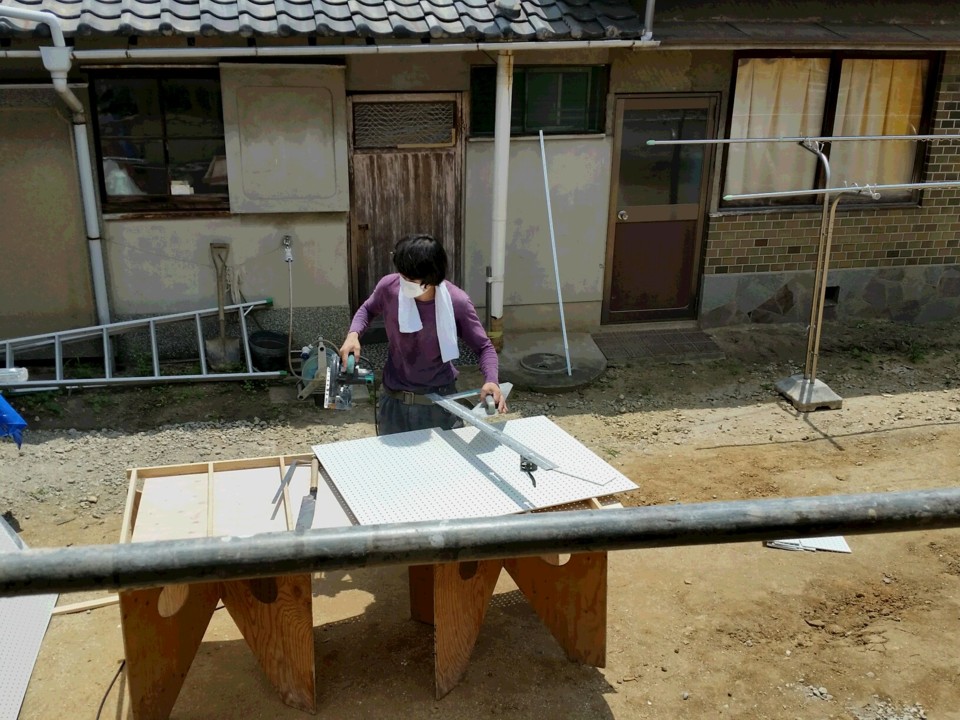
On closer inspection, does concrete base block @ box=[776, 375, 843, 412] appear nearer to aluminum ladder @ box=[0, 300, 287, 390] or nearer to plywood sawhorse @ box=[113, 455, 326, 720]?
aluminum ladder @ box=[0, 300, 287, 390]

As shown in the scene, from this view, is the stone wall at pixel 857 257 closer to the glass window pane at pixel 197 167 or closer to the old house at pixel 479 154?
the old house at pixel 479 154

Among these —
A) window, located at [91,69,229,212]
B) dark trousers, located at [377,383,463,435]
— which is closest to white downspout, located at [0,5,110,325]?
window, located at [91,69,229,212]

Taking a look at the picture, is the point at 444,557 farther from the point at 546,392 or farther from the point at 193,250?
the point at 193,250

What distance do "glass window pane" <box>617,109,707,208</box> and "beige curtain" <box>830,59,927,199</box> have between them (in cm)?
149

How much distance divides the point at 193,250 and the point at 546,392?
3244 mm

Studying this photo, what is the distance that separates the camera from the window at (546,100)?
7.96 metres

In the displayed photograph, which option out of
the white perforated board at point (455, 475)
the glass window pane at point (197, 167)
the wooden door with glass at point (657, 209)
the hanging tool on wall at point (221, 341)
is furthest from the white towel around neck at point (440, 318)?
the wooden door with glass at point (657, 209)

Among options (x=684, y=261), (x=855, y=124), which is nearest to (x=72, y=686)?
(x=684, y=261)

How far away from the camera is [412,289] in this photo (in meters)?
4.23

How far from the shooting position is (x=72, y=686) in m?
3.87

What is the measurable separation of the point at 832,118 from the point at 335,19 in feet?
16.1

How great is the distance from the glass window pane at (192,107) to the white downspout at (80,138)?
685 millimetres

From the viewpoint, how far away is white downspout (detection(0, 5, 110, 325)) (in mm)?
6254

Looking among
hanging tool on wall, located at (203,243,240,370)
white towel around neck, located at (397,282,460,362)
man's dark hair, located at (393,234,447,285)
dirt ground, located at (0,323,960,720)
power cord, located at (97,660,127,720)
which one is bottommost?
power cord, located at (97,660,127,720)
